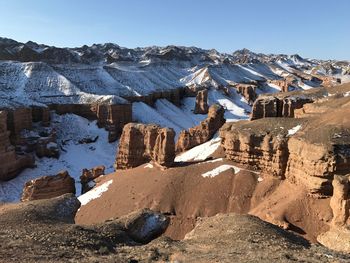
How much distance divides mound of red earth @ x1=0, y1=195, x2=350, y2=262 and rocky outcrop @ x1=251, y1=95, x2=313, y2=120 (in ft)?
74.5

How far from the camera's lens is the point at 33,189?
34312 mm

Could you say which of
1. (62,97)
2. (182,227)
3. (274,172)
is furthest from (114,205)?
(62,97)

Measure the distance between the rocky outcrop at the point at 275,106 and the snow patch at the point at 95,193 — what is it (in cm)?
1502

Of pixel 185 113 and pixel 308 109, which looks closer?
pixel 308 109

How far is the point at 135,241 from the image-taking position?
16219mm

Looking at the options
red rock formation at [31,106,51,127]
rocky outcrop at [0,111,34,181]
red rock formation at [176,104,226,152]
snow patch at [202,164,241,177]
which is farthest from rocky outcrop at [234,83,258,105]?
snow patch at [202,164,241,177]

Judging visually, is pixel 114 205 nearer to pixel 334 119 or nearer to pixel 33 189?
pixel 33 189

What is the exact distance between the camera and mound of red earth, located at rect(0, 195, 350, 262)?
42.8 ft

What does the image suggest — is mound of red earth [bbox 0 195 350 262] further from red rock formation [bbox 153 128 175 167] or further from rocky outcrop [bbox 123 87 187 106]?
rocky outcrop [bbox 123 87 187 106]

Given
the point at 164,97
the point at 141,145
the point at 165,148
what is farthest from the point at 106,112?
the point at 165,148

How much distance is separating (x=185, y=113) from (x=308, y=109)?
4720cm

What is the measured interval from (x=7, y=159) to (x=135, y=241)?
33691 mm

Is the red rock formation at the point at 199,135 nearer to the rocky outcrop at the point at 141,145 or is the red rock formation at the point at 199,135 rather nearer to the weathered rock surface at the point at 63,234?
the rocky outcrop at the point at 141,145

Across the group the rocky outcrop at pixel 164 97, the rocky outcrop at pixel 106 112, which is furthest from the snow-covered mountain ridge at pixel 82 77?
the rocky outcrop at pixel 106 112
